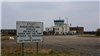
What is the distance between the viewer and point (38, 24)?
41.3 ft

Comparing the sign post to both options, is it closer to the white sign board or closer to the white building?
the white sign board

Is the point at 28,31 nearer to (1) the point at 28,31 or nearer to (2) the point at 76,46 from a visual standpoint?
(1) the point at 28,31

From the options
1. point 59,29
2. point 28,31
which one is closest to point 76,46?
point 28,31

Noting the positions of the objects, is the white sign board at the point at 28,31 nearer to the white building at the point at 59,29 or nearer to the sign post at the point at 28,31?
the sign post at the point at 28,31

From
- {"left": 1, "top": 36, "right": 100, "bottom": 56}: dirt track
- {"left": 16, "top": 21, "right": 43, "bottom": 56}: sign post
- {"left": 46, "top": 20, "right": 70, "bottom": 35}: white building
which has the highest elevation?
{"left": 46, "top": 20, "right": 70, "bottom": 35}: white building

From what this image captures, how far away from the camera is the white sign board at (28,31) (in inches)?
481

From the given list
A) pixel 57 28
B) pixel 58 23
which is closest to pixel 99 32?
pixel 57 28

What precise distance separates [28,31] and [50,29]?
129398mm

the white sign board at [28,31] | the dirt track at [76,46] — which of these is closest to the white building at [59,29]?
the dirt track at [76,46]

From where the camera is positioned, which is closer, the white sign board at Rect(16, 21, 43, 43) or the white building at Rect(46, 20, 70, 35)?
the white sign board at Rect(16, 21, 43, 43)

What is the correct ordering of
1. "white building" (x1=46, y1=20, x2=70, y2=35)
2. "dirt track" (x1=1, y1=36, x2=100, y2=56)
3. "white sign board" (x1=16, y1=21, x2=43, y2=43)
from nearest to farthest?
1. "white sign board" (x1=16, y1=21, x2=43, y2=43)
2. "dirt track" (x1=1, y1=36, x2=100, y2=56)
3. "white building" (x1=46, y1=20, x2=70, y2=35)

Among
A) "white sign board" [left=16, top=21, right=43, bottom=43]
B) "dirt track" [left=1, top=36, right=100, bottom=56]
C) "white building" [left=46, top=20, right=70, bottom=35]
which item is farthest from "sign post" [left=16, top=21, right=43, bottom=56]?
"white building" [left=46, top=20, right=70, bottom=35]

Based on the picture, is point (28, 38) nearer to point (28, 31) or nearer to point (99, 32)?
point (28, 31)

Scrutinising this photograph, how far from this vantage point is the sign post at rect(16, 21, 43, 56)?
1223 cm
